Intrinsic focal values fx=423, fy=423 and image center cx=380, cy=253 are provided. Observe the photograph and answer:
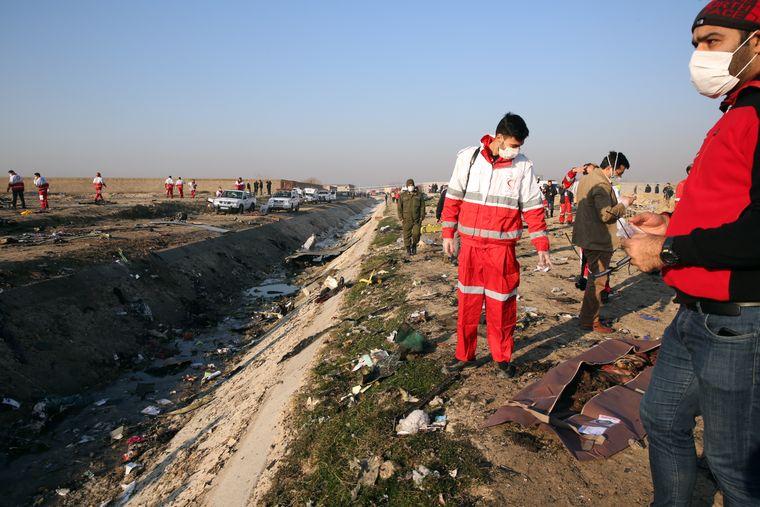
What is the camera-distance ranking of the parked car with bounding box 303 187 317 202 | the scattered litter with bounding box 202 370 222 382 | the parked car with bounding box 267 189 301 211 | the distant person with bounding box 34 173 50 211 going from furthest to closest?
the parked car with bounding box 303 187 317 202 → the parked car with bounding box 267 189 301 211 → the distant person with bounding box 34 173 50 211 → the scattered litter with bounding box 202 370 222 382

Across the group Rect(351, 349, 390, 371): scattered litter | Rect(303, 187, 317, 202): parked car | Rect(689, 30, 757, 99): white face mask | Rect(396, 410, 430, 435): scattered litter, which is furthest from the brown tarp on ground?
Rect(303, 187, 317, 202): parked car

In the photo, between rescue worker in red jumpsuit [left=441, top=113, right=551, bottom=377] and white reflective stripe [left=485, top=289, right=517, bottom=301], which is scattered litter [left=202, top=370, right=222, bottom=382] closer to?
rescue worker in red jumpsuit [left=441, top=113, right=551, bottom=377]

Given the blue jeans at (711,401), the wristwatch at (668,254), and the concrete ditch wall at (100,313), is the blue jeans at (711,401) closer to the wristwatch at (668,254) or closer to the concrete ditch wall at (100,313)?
the wristwatch at (668,254)

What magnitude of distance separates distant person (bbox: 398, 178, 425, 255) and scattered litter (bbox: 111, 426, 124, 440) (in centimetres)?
781

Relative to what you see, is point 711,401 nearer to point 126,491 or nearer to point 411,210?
point 126,491

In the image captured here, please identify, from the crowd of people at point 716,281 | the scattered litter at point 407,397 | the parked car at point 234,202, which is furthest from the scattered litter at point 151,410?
the parked car at point 234,202

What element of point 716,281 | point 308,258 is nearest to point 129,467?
point 716,281

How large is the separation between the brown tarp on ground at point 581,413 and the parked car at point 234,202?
23.7 metres

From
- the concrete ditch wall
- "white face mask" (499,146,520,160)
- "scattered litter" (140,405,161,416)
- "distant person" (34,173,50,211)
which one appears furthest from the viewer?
"distant person" (34,173,50,211)

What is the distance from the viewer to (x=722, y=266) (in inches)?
57.2

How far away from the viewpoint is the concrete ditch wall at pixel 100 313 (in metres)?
6.54

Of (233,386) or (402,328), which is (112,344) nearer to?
(233,386)

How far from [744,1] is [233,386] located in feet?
23.0

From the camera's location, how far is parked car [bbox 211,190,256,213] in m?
24.7
